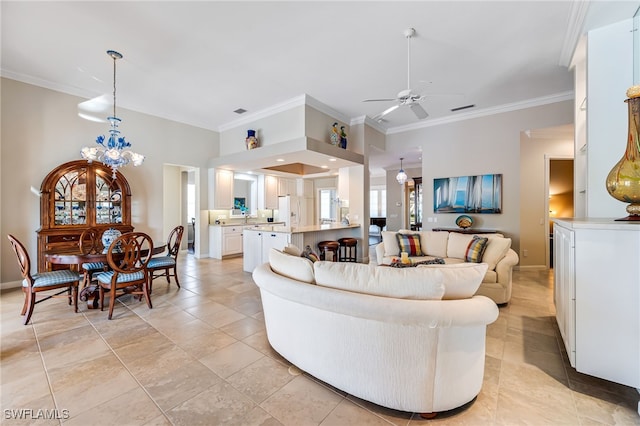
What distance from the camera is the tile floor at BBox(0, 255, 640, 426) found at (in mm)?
1608

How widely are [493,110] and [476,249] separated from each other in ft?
11.4

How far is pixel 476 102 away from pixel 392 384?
216 inches

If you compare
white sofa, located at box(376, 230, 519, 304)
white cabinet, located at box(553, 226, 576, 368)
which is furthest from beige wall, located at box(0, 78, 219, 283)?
white cabinet, located at box(553, 226, 576, 368)

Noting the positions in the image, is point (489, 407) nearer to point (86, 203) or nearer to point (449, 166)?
point (449, 166)

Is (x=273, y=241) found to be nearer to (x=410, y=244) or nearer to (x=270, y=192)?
(x=410, y=244)

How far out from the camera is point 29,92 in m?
4.36

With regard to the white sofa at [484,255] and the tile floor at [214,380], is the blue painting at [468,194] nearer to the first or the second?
the white sofa at [484,255]

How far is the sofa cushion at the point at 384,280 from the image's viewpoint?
5.11ft

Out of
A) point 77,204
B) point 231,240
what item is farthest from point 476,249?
point 77,204

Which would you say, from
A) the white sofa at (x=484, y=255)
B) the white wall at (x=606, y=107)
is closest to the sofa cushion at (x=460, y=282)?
the white sofa at (x=484, y=255)

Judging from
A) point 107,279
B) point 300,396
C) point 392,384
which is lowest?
point 300,396

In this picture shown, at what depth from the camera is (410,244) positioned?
14.4 feet

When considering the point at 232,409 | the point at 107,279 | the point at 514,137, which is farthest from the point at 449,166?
the point at 107,279

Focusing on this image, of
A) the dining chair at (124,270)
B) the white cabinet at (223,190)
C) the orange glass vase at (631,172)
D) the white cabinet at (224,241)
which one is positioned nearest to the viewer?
the orange glass vase at (631,172)
